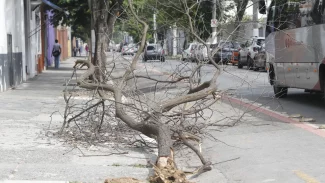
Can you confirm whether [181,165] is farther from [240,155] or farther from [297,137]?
[297,137]

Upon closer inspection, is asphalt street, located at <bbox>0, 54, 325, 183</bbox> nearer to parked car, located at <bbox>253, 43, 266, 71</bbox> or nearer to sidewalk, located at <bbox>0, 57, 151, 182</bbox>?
sidewalk, located at <bbox>0, 57, 151, 182</bbox>

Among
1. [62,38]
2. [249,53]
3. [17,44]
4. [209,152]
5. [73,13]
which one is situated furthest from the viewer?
[62,38]

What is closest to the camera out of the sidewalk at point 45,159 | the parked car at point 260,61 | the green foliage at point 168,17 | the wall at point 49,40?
the sidewalk at point 45,159

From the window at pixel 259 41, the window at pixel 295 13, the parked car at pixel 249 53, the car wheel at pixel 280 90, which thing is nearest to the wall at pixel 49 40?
the parked car at pixel 249 53

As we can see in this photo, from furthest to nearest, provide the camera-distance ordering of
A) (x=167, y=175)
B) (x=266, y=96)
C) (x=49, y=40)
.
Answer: (x=49, y=40)
(x=266, y=96)
(x=167, y=175)

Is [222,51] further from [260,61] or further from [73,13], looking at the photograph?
[73,13]

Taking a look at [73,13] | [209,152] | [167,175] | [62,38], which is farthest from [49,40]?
[167,175]

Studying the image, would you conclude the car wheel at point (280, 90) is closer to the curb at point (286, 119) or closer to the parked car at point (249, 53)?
the curb at point (286, 119)

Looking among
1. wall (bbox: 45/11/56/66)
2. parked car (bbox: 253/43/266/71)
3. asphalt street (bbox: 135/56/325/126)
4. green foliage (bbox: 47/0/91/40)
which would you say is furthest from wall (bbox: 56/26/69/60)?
asphalt street (bbox: 135/56/325/126)

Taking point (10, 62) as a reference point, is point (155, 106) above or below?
below

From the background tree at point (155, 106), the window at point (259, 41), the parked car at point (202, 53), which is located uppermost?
the window at point (259, 41)

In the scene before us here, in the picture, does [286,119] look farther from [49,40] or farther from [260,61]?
[49,40]

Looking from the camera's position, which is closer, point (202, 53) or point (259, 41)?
point (202, 53)

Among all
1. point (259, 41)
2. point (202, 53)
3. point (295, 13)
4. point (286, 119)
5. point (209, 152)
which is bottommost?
point (209, 152)
